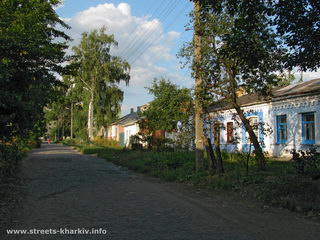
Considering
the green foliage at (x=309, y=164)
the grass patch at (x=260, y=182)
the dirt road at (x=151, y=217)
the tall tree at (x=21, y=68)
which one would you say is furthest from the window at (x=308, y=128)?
the tall tree at (x=21, y=68)

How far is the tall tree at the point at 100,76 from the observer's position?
43250 millimetres

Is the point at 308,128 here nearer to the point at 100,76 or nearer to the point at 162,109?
the point at 162,109

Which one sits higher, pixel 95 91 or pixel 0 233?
pixel 95 91

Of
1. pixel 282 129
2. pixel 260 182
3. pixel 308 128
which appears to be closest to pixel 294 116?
pixel 308 128

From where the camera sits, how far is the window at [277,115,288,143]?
20047 millimetres

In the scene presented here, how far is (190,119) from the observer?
650 inches

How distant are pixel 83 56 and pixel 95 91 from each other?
458 cm

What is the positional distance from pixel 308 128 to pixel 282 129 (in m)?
2.03

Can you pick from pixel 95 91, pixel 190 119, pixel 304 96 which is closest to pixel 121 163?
pixel 190 119

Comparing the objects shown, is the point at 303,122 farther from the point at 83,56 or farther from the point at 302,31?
the point at 83,56

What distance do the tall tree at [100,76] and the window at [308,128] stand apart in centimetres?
2915

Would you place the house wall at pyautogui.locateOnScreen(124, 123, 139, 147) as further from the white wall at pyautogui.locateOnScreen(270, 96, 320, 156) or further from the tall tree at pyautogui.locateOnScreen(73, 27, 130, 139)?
the white wall at pyautogui.locateOnScreen(270, 96, 320, 156)

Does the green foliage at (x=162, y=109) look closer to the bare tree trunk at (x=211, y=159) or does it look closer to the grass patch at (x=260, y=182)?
the grass patch at (x=260, y=182)

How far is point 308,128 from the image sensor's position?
Answer: 60.4 feet
